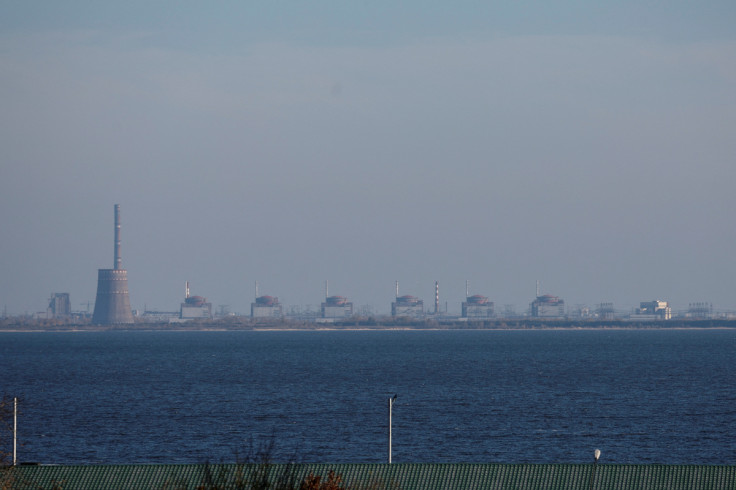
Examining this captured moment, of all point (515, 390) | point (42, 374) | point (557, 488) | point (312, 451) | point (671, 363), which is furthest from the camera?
point (671, 363)

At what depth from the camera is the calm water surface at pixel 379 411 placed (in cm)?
5969

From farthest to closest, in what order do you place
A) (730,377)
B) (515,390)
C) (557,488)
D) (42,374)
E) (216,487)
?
(42,374), (730,377), (515,390), (557,488), (216,487)

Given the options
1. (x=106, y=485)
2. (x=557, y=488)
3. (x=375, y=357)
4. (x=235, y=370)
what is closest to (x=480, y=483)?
(x=557, y=488)

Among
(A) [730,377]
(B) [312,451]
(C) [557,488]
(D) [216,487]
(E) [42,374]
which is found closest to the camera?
(D) [216,487]

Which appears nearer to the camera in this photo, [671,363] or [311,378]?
[311,378]

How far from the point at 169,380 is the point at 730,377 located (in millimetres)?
60273

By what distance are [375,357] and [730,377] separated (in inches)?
2471

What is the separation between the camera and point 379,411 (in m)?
79.4

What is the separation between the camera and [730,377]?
11369 cm

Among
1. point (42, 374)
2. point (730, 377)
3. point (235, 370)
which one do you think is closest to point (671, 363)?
point (730, 377)

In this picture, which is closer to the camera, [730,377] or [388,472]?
[388,472]

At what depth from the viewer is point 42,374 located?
414 feet

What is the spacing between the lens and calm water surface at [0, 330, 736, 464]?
59688 millimetres

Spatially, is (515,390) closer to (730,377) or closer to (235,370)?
(730,377)
